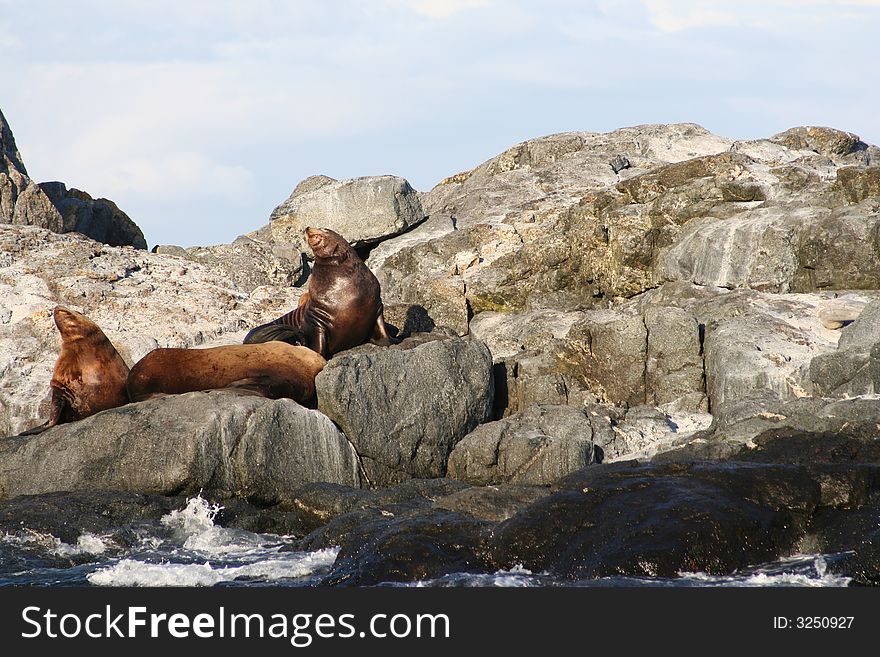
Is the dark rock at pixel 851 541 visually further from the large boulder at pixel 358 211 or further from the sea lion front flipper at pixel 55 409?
the large boulder at pixel 358 211

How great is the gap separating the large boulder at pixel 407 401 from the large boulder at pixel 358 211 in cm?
821

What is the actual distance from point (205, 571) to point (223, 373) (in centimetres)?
491

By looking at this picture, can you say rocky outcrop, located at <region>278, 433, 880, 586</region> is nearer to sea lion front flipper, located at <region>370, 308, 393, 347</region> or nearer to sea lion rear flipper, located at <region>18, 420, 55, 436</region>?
sea lion rear flipper, located at <region>18, 420, 55, 436</region>

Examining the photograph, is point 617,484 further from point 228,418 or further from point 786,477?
point 228,418

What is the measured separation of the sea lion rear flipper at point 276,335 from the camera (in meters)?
14.9

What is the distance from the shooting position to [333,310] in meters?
15.5

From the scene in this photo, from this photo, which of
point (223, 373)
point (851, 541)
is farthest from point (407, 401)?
point (851, 541)

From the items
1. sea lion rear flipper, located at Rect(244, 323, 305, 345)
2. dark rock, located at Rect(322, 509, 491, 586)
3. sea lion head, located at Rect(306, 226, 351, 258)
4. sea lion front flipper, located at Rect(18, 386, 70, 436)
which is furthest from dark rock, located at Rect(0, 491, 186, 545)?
sea lion head, located at Rect(306, 226, 351, 258)

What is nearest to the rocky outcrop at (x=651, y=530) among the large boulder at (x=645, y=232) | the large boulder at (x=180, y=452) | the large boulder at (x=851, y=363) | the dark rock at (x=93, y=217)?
the large boulder at (x=180, y=452)

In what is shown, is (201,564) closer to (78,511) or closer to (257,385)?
Answer: (78,511)

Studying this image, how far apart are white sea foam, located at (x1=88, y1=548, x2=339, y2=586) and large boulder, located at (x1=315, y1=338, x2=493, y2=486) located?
4.11 m

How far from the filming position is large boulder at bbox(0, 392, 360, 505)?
11.2 m

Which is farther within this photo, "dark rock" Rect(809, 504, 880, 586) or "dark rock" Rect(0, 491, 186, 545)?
"dark rock" Rect(0, 491, 186, 545)

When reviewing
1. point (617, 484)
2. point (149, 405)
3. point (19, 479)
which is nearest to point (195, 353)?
point (149, 405)
